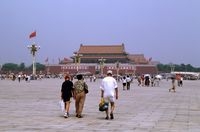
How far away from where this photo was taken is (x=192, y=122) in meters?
12.2

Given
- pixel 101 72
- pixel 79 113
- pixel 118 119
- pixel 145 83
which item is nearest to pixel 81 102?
pixel 79 113

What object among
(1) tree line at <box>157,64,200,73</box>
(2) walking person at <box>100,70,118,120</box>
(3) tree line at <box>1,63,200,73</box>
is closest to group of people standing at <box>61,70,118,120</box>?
(2) walking person at <box>100,70,118,120</box>

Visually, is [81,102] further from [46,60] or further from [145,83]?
[46,60]

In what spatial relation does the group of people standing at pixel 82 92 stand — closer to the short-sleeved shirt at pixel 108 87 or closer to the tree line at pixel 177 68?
the short-sleeved shirt at pixel 108 87

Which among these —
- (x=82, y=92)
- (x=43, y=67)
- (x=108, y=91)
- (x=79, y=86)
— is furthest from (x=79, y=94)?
(x=43, y=67)

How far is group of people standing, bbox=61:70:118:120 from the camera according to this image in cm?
1280

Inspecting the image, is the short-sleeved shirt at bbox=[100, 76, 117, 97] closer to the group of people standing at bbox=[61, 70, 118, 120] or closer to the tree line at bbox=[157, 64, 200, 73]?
the group of people standing at bbox=[61, 70, 118, 120]

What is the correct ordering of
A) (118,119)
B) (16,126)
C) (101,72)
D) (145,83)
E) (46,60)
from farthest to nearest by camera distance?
(46,60) < (101,72) < (145,83) < (118,119) < (16,126)

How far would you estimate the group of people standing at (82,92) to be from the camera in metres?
12.8

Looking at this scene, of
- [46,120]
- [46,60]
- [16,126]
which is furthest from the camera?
[46,60]

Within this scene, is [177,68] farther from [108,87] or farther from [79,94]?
[108,87]

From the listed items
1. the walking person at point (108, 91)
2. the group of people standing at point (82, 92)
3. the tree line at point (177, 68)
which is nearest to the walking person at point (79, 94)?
the group of people standing at point (82, 92)

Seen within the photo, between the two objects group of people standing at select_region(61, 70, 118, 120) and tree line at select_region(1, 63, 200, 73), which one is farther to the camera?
tree line at select_region(1, 63, 200, 73)

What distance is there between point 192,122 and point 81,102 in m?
3.12
